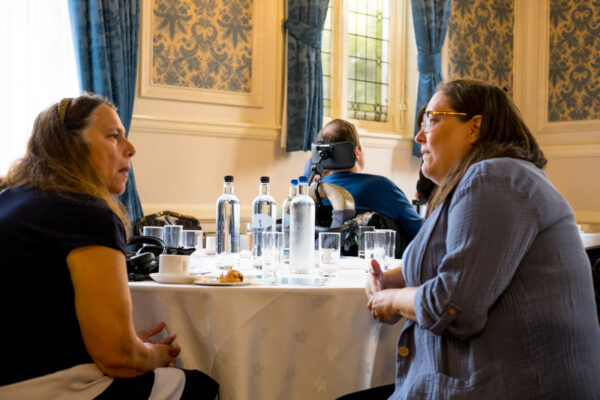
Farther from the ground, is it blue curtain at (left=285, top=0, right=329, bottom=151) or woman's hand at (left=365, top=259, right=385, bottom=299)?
blue curtain at (left=285, top=0, right=329, bottom=151)

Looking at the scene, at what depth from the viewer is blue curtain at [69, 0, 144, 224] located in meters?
4.14

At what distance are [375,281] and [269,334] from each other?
291mm

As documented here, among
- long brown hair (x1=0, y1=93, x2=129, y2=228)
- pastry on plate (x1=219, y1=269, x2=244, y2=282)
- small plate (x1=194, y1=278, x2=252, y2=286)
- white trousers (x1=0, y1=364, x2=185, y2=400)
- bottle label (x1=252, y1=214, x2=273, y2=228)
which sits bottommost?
white trousers (x1=0, y1=364, x2=185, y2=400)

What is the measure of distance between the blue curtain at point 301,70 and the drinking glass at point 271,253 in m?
2.93

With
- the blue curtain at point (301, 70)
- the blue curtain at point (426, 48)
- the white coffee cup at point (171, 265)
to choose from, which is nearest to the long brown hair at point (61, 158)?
the white coffee cup at point (171, 265)

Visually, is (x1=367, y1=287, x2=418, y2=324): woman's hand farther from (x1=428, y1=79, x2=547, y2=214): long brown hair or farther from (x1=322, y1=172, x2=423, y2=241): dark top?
(x1=322, y1=172, x2=423, y2=241): dark top

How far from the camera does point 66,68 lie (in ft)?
13.8

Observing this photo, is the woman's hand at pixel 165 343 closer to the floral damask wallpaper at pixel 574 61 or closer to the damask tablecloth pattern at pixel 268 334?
the damask tablecloth pattern at pixel 268 334

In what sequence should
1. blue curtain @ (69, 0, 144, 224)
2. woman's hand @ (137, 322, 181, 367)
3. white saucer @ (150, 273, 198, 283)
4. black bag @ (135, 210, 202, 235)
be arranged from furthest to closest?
blue curtain @ (69, 0, 144, 224)
black bag @ (135, 210, 202, 235)
white saucer @ (150, 273, 198, 283)
woman's hand @ (137, 322, 181, 367)

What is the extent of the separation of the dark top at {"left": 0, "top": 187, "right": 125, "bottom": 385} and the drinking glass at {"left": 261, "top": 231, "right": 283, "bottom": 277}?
2.05 ft

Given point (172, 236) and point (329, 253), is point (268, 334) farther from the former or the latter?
point (172, 236)

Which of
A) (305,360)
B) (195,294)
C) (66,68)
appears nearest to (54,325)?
(195,294)

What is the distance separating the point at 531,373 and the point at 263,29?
4.04m

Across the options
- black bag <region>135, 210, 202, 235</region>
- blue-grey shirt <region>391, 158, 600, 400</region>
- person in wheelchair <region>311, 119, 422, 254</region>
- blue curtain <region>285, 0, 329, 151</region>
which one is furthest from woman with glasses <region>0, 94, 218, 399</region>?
blue curtain <region>285, 0, 329, 151</region>
